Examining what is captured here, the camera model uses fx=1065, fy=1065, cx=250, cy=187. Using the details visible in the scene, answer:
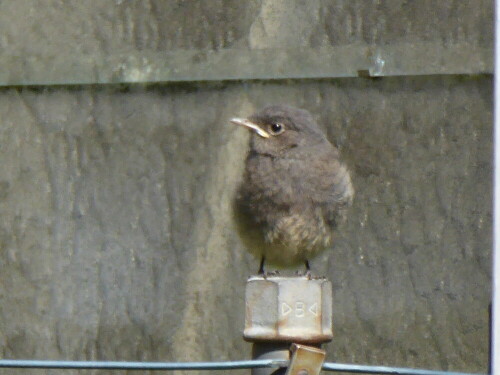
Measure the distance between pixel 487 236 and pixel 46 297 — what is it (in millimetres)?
1379

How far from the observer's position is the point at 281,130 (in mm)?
3484

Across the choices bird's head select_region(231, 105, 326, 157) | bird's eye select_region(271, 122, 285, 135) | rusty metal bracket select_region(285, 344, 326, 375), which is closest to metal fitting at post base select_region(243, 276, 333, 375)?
rusty metal bracket select_region(285, 344, 326, 375)

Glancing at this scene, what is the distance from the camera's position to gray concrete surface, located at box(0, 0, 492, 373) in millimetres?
3139

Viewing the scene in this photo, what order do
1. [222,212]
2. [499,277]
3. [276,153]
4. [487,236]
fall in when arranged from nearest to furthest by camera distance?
1. [499,277]
2. [487,236]
3. [222,212]
4. [276,153]

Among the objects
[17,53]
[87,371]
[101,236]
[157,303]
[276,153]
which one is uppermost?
[17,53]

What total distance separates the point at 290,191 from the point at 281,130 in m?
0.21

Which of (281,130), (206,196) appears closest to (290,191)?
(281,130)

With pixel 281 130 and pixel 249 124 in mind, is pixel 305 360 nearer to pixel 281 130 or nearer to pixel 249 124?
pixel 249 124

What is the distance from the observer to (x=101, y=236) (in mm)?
3375

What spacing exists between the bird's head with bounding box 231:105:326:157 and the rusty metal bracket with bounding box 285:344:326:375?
3.83ft

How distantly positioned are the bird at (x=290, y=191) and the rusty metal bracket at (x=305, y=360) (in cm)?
110

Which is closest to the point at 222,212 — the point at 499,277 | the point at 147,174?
the point at 147,174

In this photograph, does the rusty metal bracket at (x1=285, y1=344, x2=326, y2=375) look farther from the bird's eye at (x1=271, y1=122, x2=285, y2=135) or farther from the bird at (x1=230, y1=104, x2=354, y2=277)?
the bird's eye at (x1=271, y1=122, x2=285, y2=135)

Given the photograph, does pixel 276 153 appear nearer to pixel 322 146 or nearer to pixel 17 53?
pixel 322 146
